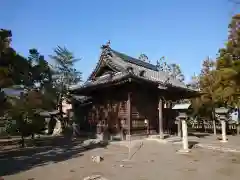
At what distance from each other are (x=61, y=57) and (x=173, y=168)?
29.3 metres

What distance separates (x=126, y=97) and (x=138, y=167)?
8.75 metres

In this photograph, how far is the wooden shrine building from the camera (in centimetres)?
1667

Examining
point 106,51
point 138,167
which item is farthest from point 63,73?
point 138,167

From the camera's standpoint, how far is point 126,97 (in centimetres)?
1747

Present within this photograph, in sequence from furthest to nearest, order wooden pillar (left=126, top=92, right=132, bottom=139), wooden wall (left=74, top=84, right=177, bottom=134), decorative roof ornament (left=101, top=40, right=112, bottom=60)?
decorative roof ornament (left=101, top=40, right=112, bottom=60) → wooden wall (left=74, top=84, right=177, bottom=134) → wooden pillar (left=126, top=92, right=132, bottom=139)

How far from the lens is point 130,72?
15.4 meters

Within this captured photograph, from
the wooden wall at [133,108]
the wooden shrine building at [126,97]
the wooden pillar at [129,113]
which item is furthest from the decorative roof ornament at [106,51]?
the wooden pillar at [129,113]

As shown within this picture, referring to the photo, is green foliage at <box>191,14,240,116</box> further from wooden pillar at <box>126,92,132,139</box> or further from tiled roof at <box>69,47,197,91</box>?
wooden pillar at <box>126,92,132,139</box>

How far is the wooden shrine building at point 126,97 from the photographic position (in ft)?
54.7

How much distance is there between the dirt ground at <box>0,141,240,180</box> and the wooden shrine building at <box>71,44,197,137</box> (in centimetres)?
524

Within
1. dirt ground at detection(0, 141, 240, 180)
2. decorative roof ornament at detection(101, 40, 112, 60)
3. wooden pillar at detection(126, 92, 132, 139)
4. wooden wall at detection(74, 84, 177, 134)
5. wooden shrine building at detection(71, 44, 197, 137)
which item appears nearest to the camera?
dirt ground at detection(0, 141, 240, 180)

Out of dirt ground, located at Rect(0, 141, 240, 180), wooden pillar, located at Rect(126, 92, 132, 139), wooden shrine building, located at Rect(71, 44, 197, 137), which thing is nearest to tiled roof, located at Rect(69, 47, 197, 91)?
wooden shrine building, located at Rect(71, 44, 197, 137)

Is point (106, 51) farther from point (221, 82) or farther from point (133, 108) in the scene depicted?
point (221, 82)

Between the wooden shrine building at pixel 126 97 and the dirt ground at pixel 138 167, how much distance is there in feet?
17.2
